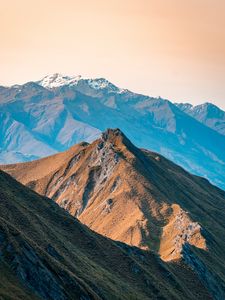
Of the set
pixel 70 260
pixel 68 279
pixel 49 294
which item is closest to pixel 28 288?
pixel 49 294

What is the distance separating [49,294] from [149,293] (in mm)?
61213

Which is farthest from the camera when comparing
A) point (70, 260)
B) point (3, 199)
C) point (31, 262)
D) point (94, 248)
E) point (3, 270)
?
point (94, 248)

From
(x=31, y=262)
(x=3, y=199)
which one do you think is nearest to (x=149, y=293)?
(x=3, y=199)

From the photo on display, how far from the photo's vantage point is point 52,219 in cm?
19338

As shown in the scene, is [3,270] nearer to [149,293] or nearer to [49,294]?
[49,294]

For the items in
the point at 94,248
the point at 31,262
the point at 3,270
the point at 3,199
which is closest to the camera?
the point at 3,270

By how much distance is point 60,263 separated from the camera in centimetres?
14338

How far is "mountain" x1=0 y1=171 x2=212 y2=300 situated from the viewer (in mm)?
122375

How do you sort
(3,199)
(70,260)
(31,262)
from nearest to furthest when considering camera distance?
1. (31,262)
2. (70,260)
3. (3,199)

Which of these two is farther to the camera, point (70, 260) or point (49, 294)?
point (70, 260)

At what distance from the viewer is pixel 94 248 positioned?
189 metres

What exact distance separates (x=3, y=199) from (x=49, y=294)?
5060cm

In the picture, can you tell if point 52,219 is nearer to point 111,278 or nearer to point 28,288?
point 111,278

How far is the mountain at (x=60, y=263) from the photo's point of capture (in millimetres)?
122375
